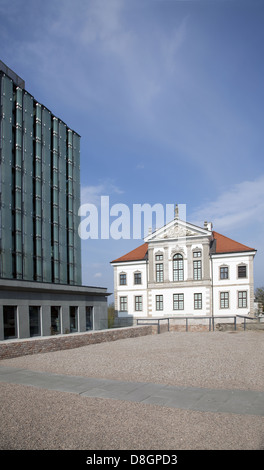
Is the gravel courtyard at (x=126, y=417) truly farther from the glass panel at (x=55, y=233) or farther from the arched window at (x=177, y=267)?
the arched window at (x=177, y=267)

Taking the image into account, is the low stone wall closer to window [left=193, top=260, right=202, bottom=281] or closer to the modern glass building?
the modern glass building

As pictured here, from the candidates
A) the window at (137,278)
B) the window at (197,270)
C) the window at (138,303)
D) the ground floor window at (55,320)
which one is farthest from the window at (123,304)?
the ground floor window at (55,320)

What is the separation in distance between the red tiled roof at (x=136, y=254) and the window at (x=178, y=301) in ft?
22.9

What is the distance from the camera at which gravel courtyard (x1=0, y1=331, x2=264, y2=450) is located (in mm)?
6284

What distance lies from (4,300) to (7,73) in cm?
2980

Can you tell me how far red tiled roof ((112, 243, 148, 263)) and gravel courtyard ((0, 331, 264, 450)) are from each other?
1591 inches

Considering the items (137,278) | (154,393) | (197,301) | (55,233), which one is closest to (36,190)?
(55,233)

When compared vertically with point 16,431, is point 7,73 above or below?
above

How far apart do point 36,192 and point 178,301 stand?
22.8 meters

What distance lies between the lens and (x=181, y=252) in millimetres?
51750

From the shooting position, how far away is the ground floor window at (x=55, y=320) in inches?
1057

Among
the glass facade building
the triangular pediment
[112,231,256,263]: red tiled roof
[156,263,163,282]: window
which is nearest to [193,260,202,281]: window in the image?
[112,231,256,263]: red tiled roof

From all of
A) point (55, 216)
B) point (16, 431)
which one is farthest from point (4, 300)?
point (55, 216)

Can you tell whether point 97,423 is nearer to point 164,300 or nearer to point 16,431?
point 16,431
